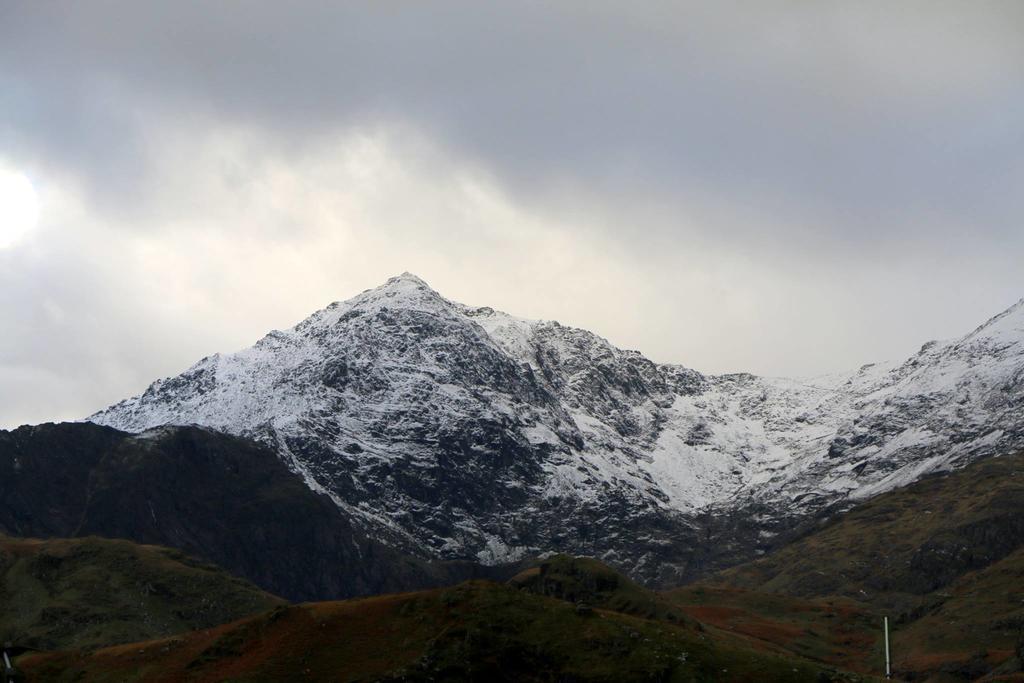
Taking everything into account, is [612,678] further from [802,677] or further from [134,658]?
[134,658]

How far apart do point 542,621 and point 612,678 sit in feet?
49.8

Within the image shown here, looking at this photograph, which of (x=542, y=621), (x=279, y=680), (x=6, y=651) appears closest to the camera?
(x=279, y=680)

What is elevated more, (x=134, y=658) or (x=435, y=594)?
(x=435, y=594)

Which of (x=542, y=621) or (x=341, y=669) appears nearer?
(x=341, y=669)

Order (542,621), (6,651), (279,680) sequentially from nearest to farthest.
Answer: (279,680)
(542,621)
(6,651)

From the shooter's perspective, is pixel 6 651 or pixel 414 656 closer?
pixel 414 656

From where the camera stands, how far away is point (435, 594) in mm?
179625

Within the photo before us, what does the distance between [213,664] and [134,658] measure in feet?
51.0

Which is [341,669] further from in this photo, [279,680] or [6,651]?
[6,651]

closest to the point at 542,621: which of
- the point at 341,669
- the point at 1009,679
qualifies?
the point at 341,669

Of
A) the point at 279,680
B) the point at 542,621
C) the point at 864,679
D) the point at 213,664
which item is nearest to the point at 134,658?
the point at 213,664

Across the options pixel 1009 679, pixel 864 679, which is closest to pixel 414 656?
pixel 864 679

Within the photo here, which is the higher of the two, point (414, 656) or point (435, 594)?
point (435, 594)

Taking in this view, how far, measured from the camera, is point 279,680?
161625mm
